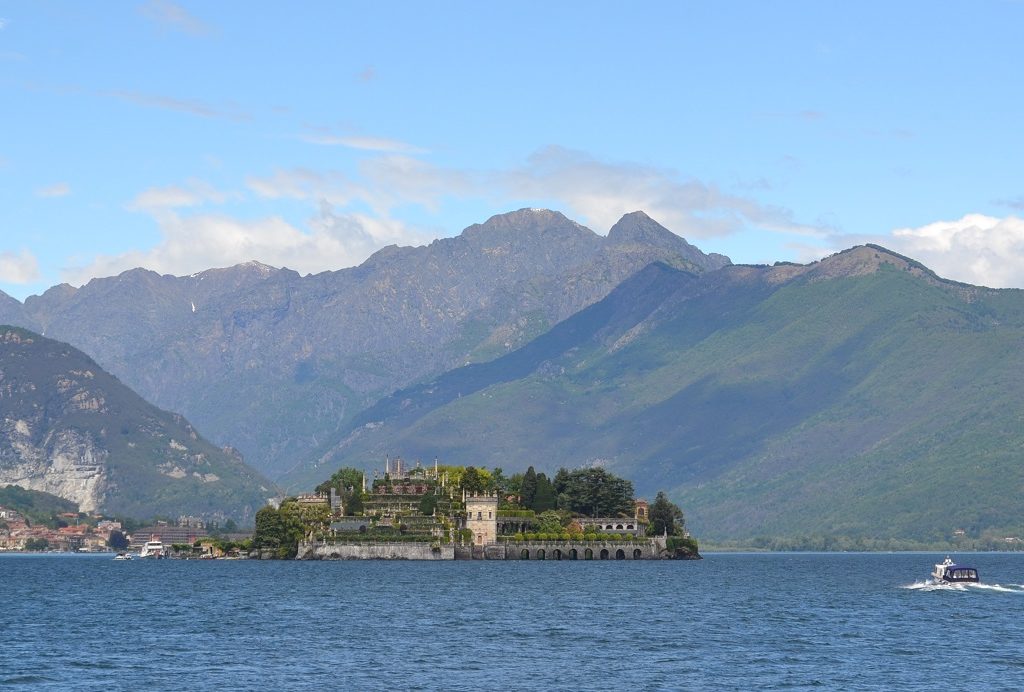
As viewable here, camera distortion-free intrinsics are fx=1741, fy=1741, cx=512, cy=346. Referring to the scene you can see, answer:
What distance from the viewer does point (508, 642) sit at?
447 ft

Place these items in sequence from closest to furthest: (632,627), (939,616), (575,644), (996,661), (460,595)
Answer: (996,661), (575,644), (632,627), (939,616), (460,595)

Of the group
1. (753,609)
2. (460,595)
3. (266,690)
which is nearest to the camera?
(266,690)

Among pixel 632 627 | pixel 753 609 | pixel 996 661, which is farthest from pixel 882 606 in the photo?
pixel 996 661

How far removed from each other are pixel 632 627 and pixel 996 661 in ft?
116

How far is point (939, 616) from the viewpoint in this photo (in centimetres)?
16512

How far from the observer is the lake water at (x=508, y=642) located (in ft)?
374

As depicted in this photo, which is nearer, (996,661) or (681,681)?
(681,681)

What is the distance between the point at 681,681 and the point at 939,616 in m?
60.1

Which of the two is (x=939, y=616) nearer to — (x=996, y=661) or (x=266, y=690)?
(x=996, y=661)

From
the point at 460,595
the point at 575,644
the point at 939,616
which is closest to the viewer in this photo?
the point at 575,644

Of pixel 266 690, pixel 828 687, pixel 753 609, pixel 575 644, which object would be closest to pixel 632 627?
pixel 575 644

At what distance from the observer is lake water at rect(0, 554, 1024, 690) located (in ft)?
374

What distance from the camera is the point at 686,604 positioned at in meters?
180

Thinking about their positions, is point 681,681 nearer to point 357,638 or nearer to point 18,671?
point 357,638
